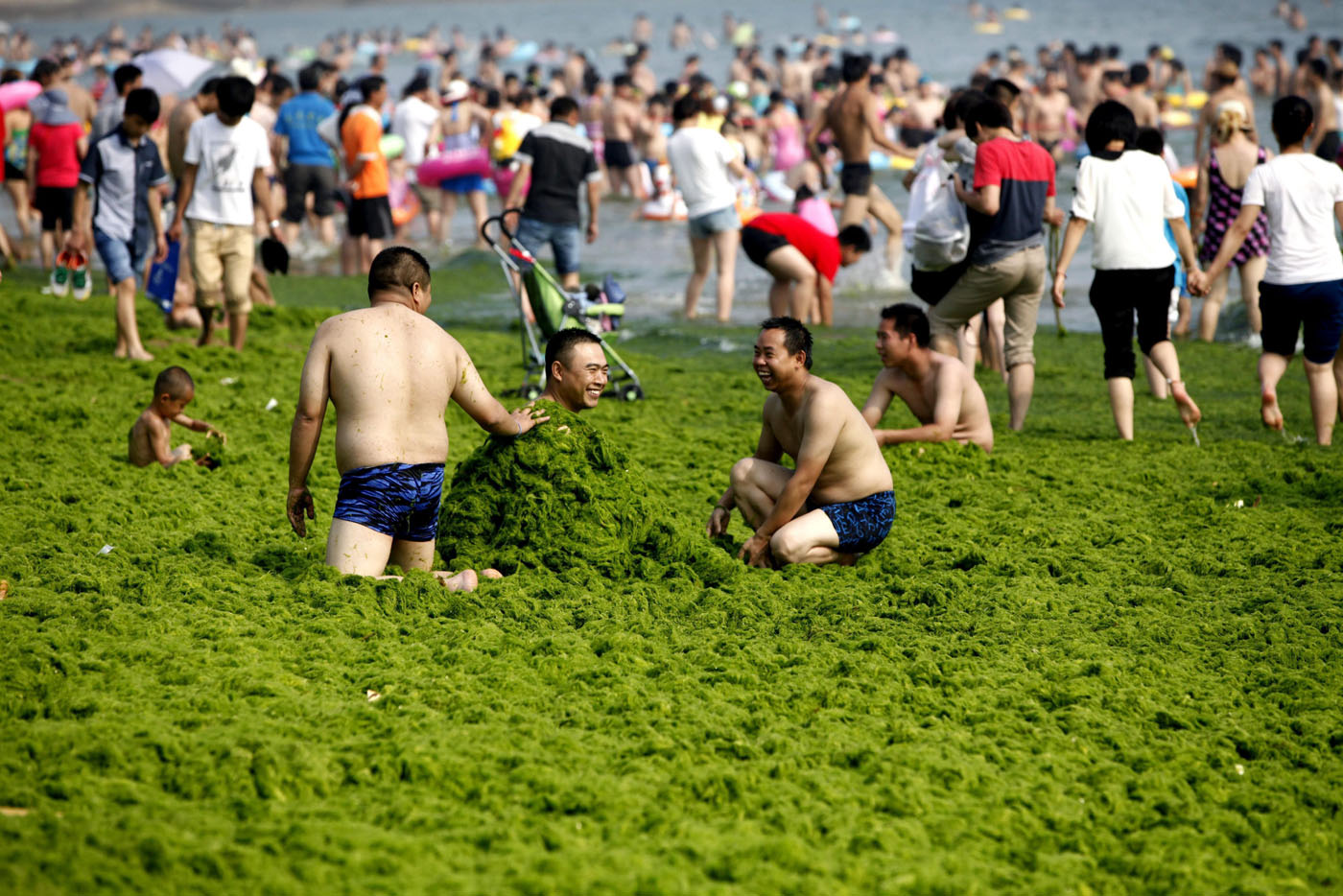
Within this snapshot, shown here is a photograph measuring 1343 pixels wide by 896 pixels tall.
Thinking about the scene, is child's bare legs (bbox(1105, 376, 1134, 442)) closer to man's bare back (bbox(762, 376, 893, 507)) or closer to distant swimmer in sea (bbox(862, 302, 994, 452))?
distant swimmer in sea (bbox(862, 302, 994, 452))

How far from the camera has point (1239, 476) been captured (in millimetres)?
6836

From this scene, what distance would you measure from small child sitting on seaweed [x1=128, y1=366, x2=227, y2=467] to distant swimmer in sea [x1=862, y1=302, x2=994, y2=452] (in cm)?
354

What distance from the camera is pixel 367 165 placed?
1248cm

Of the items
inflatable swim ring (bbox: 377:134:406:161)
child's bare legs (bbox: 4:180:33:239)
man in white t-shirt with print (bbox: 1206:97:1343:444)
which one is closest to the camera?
man in white t-shirt with print (bbox: 1206:97:1343:444)

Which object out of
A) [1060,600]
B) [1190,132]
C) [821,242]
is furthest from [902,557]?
[1190,132]

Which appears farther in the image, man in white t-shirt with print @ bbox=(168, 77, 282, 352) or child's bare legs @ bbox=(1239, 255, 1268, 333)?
child's bare legs @ bbox=(1239, 255, 1268, 333)

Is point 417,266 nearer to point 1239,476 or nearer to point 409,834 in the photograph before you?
point 409,834

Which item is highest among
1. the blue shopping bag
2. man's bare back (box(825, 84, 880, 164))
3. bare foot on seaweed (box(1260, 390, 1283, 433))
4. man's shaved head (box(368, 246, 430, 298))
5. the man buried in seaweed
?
man's bare back (box(825, 84, 880, 164))

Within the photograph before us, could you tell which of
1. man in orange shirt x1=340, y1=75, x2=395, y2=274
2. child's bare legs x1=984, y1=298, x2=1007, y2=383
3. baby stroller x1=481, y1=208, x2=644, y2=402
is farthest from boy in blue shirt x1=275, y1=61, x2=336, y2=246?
child's bare legs x1=984, y1=298, x2=1007, y2=383

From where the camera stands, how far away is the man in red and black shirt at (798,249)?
10.4m

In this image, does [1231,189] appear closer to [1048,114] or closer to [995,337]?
[995,337]

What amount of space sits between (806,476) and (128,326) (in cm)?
575

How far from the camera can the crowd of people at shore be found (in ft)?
17.3

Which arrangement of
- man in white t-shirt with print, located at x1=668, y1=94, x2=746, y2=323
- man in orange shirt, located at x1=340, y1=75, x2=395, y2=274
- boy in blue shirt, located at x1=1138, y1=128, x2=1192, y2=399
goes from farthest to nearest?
man in orange shirt, located at x1=340, y1=75, x2=395, y2=274
man in white t-shirt with print, located at x1=668, y1=94, x2=746, y2=323
boy in blue shirt, located at x1=1138, y1=128, x2=1192, y2=399
